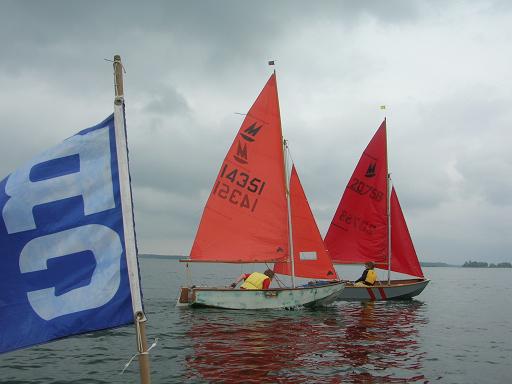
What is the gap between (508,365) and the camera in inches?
548

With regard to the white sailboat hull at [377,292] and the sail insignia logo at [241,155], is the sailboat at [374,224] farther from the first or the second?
the sail insignia logo at [241,155]

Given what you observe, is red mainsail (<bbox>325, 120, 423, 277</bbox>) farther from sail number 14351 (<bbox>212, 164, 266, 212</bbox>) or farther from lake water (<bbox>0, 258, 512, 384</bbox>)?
sail number 14351 (<bbox>212, 164, 266, 212</bbox>)

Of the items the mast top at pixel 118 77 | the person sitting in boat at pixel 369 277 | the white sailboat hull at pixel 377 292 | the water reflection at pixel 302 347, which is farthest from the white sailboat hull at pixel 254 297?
the mast top at pixel 118 77

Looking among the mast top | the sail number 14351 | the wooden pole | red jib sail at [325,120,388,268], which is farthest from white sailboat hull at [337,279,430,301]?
the mast top

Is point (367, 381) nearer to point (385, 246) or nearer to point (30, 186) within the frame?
point (30, 186)

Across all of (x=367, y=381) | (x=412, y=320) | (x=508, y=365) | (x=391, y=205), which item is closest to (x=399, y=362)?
(x=367, y=381)

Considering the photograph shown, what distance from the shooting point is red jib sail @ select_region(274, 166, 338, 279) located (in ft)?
74.3

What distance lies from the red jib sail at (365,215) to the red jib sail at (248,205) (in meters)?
9.15

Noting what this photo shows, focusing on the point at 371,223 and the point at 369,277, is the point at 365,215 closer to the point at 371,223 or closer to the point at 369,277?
the point at 371,223

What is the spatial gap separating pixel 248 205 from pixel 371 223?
1111cm

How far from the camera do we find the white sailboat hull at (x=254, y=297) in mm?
20703

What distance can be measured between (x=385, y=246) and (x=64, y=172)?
27.0m

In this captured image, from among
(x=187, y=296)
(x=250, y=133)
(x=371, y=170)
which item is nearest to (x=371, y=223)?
(x=371, y=170)

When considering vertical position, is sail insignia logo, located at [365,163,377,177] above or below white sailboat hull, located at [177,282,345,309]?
above
